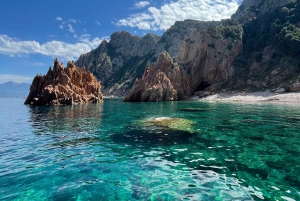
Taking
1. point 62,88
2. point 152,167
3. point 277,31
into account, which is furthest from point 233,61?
point 152,167

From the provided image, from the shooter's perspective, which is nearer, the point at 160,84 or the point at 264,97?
the point at 264,97

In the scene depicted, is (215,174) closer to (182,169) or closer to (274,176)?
(182,169)

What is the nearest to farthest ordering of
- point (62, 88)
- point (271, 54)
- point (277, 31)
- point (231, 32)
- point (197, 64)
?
point (62, 88), point (271, 54), point (277, 31), point (197, 64), point (231, 32)

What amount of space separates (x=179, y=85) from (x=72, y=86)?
4657cm

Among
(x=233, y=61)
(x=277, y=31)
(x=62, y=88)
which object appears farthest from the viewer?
(x=233, y=61)

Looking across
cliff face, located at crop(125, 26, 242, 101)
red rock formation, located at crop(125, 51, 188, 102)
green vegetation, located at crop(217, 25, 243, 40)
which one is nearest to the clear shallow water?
red rock formation, located at crop(125, 51, 188, 102)

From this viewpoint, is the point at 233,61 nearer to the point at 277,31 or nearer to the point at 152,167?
the point at 277,31

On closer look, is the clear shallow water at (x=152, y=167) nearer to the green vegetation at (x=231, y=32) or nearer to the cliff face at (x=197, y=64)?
the cliff face at (x=197, y=64)

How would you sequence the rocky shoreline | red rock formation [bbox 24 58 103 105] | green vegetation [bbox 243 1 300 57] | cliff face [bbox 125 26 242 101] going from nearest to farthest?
the rocky shoreline
red rock formation [bbox 24 58 103 105]
green vegetation [bbox 243 1 300 57]
cliff face [bbox 125 26 242 101]

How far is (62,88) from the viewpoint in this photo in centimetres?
7406

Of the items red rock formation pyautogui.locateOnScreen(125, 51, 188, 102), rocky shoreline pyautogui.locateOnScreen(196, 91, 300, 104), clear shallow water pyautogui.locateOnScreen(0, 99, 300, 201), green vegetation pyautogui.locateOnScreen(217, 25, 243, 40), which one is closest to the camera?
clear shallow water pyautogui.locateOnScreen(0, 99, 300, 201)

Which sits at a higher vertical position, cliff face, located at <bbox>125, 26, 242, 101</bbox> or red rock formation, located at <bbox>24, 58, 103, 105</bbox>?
cliff face, located at <bbox>125, 26, 242, 101</bbox>

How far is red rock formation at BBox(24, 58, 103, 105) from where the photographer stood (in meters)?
71.6

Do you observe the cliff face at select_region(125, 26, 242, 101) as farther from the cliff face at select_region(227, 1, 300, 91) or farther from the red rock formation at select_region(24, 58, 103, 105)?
the red rock formation at select_region(24, 58, 103, 105)
